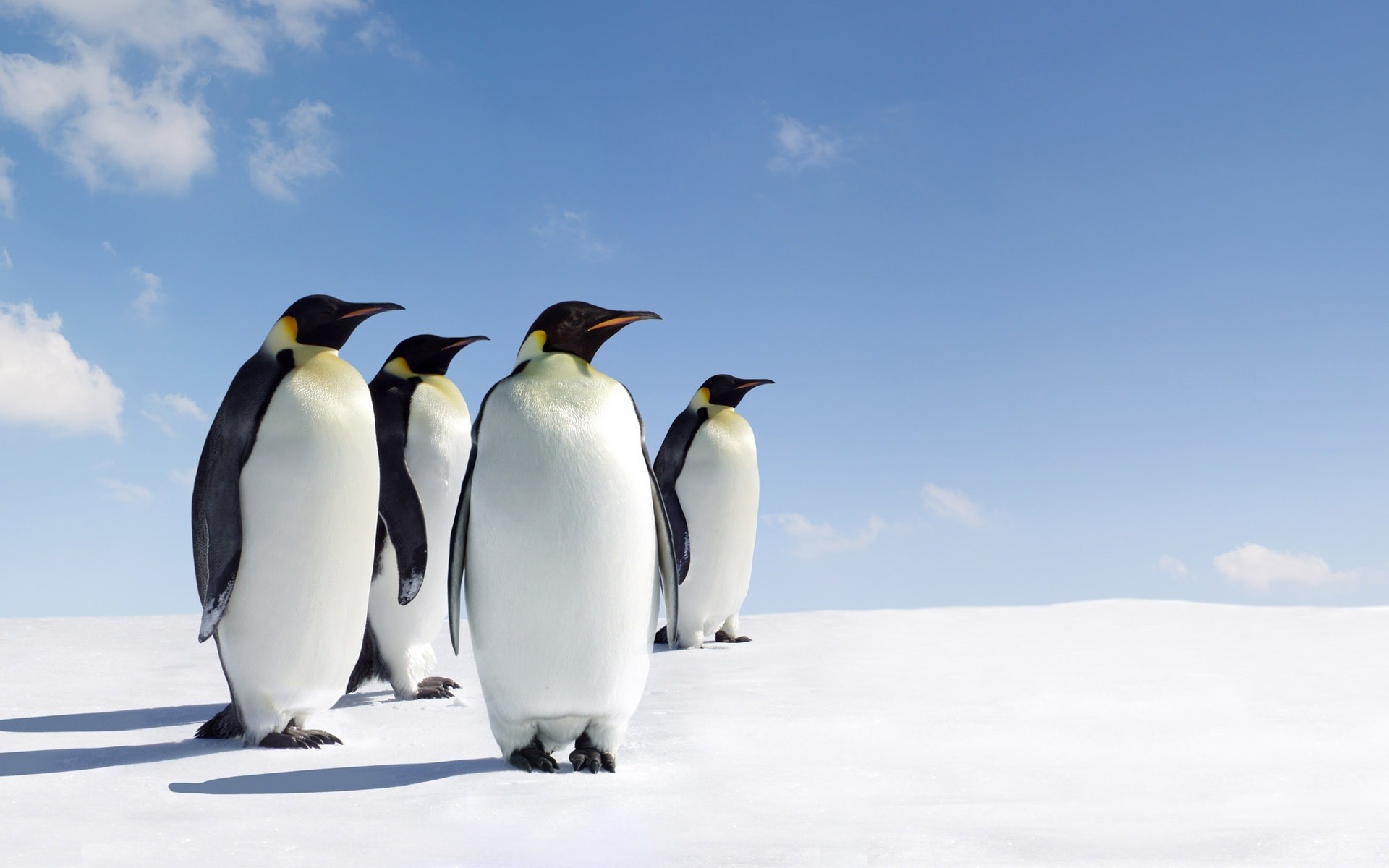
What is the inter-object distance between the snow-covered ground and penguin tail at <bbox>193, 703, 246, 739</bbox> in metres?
0.08

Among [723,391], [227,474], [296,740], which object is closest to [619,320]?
[227,474]

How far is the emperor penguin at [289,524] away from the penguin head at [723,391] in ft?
12.7

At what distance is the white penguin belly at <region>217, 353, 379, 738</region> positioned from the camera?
391 cm

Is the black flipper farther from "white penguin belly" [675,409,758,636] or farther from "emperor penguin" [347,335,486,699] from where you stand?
"white penguin belly" [675,409,758,636]

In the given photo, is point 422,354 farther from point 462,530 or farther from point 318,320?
point 462,530

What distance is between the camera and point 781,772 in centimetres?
380

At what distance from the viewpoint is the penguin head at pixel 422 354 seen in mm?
5500

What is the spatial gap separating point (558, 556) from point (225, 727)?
189 centimetres

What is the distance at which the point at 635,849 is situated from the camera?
2.73 metres

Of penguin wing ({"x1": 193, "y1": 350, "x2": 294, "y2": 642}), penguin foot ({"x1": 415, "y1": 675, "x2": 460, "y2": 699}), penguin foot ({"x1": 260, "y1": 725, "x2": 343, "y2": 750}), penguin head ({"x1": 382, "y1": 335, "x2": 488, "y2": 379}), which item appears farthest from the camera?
penguin head ({"x1": 382, "y1": 335, "x2": 488, "y2": 379})

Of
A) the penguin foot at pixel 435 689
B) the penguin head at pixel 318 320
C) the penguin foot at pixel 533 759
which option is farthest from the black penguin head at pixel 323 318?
the penguin foot at pixel 435 689

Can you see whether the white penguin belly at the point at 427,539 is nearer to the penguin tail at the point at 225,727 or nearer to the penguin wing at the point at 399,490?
the penguin wing at the point at 399,490

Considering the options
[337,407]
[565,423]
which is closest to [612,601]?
[565,423]

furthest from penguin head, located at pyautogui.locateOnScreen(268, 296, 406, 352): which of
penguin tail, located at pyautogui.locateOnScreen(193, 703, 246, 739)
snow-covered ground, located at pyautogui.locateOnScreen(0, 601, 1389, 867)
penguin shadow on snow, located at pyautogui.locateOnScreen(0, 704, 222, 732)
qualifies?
penguin shadow on snow, located at pyautogui.locateOnScreen(0, 704, 222, 732)
